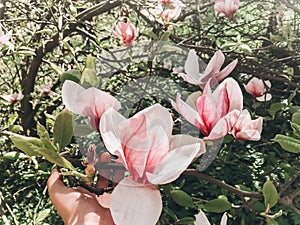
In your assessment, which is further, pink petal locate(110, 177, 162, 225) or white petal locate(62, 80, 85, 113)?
white petal locate(62, 80, 85, 113)

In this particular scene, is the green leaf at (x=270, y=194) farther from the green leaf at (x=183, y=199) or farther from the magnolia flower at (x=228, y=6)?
the magnolia flower at (x=228, y=6)

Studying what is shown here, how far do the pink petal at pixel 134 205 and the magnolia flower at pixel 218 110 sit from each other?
4.6 inches

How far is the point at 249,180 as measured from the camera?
214 centimetres

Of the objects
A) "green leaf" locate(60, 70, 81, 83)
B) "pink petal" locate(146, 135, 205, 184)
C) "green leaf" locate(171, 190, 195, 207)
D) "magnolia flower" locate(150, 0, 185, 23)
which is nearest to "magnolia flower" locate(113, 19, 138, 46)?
"magnolia flower" locate(150, 0, 185, 23)

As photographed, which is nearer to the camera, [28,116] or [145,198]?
[145,198]

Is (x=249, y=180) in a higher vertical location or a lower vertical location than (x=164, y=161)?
lower

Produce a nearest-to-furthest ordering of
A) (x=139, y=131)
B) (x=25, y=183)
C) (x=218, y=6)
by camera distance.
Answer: (x=139, y=131) < (x=218, y=6) < (x=25, y=183)

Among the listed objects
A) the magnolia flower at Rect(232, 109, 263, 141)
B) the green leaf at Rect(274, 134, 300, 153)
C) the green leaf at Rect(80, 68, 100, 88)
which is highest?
the green leaf at Rect(80, 68, 100, 88)

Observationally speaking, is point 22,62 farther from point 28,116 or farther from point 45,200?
point 45,200

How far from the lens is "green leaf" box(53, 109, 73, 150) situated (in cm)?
69

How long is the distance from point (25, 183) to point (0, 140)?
0.74 ft

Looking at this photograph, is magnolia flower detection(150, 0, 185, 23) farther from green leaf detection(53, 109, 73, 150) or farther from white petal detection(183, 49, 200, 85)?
green leaf detection(53, 109, 73, 150)

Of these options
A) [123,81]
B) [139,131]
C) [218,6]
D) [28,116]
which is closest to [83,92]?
[139,131]

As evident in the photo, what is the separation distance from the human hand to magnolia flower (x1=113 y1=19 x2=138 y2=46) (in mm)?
723
